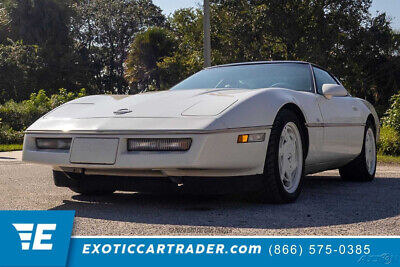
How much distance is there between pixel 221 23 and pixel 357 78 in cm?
647

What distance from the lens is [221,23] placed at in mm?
24766

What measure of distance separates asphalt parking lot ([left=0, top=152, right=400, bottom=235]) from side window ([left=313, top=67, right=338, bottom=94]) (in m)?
1.07

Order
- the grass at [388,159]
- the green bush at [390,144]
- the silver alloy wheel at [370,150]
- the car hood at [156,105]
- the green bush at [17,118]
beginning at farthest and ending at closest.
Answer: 1. the green bush at [17,118]
2. the green bush at [390,144]
3. the grass at [388,159]
4. the silver alloy wheel at [370,150]
5. the car hood at [156,105]

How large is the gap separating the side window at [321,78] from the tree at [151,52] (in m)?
27.8

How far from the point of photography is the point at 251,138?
173 inches

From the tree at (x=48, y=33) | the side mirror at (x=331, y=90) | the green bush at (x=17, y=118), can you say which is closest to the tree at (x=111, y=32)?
the tree at (x=48, y=33)

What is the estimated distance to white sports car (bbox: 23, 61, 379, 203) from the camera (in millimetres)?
4211

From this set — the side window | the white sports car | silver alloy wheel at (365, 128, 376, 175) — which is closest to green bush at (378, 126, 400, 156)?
silver alloy wheel at (365, 128, 376, 175)

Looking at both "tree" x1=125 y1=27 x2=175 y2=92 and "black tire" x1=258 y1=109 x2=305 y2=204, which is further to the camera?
"tree" x1=125 y1=27 x2=175 y2=92

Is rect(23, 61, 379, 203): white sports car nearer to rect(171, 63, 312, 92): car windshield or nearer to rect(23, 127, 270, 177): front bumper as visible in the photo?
rect(23, 127, 270, 177): front bumper

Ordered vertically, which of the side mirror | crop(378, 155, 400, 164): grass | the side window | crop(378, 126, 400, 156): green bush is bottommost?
crop(378, 155, 400, 164): grass

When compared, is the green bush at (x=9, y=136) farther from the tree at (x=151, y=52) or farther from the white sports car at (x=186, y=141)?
the tree at (x=151, y=52)

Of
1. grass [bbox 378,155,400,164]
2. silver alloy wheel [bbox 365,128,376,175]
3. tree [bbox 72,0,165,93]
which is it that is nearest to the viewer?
silver alloy wheel [bbox 365,128,376,175]

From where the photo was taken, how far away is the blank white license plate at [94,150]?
430cm
